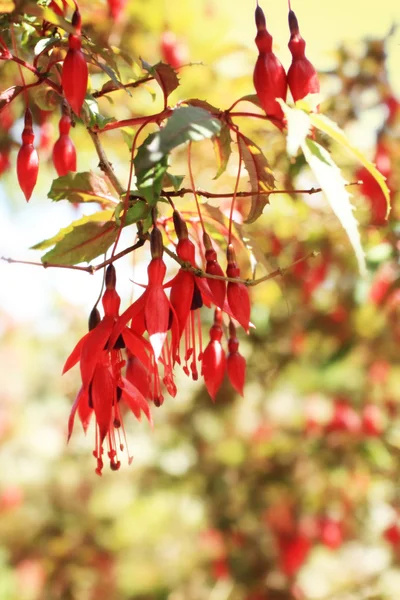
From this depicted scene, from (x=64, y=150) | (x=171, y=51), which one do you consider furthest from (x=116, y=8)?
(x=64, y=150)

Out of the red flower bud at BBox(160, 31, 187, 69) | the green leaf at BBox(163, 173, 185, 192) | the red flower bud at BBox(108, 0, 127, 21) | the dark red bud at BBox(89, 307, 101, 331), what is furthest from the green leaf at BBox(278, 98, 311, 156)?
the red flower bud at BBox(160, 31, 187, 69)

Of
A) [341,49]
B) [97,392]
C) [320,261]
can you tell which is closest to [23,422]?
[320,261]

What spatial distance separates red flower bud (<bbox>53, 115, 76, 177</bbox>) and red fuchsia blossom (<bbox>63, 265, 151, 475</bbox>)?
0.16m

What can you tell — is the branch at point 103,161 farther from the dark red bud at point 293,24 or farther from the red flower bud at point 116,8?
the red flower bud at point 116,8

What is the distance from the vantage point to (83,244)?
52 centimetres

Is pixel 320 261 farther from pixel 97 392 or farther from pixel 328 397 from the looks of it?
pixel 97 392

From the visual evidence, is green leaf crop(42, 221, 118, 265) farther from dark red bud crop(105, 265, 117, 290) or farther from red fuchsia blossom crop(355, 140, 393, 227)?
red fuchsia blossom crop(355, 140, 393, 227)

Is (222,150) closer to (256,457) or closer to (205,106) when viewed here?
(205,106)

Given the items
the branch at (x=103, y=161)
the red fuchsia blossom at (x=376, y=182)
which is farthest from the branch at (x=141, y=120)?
the red fuchsia blossom at (x=376, y=182)

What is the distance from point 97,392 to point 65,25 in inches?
9.3

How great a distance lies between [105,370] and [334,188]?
7.9 inches

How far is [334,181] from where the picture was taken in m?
0.38

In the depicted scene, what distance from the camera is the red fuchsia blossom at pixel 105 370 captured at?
17.5 inches

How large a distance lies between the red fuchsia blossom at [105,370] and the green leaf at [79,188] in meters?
0.09
